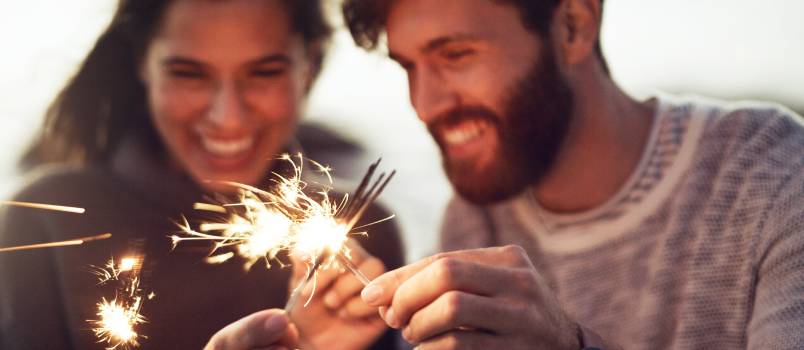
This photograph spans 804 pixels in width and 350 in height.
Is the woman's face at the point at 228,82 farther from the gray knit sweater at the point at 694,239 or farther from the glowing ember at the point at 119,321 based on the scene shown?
the gray knit sweater at the point at 694,239

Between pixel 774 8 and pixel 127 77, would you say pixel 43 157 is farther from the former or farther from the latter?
pixel 774 8

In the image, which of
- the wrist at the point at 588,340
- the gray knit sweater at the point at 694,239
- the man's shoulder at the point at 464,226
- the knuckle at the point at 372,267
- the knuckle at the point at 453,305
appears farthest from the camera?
the man's shoulder at the point at 464,226

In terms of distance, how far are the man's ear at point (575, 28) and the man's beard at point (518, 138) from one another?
30 millimetres

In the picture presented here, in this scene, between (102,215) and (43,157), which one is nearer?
(102,215)

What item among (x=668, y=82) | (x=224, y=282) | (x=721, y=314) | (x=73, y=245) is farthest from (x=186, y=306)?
(x=668, y=82)

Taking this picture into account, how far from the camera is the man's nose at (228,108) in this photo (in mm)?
1093

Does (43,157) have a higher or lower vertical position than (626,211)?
higher

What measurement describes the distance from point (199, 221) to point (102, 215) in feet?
0.68

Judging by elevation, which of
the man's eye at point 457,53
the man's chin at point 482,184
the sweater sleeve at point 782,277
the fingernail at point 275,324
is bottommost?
the sweater sleeve at point 782,277

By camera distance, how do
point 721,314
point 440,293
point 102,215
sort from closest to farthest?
point 440,293 → point 721,314 → point 102,215

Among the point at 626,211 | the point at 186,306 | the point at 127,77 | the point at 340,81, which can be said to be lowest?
the point at 626,211

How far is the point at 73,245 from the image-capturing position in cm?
113

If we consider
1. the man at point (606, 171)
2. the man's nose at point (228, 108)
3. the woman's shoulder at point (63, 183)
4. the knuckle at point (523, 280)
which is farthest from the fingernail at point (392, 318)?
the woman's shoulder at point (63, 183)

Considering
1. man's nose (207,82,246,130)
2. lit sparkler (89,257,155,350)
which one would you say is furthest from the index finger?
man's nose (207,82,246,130)
